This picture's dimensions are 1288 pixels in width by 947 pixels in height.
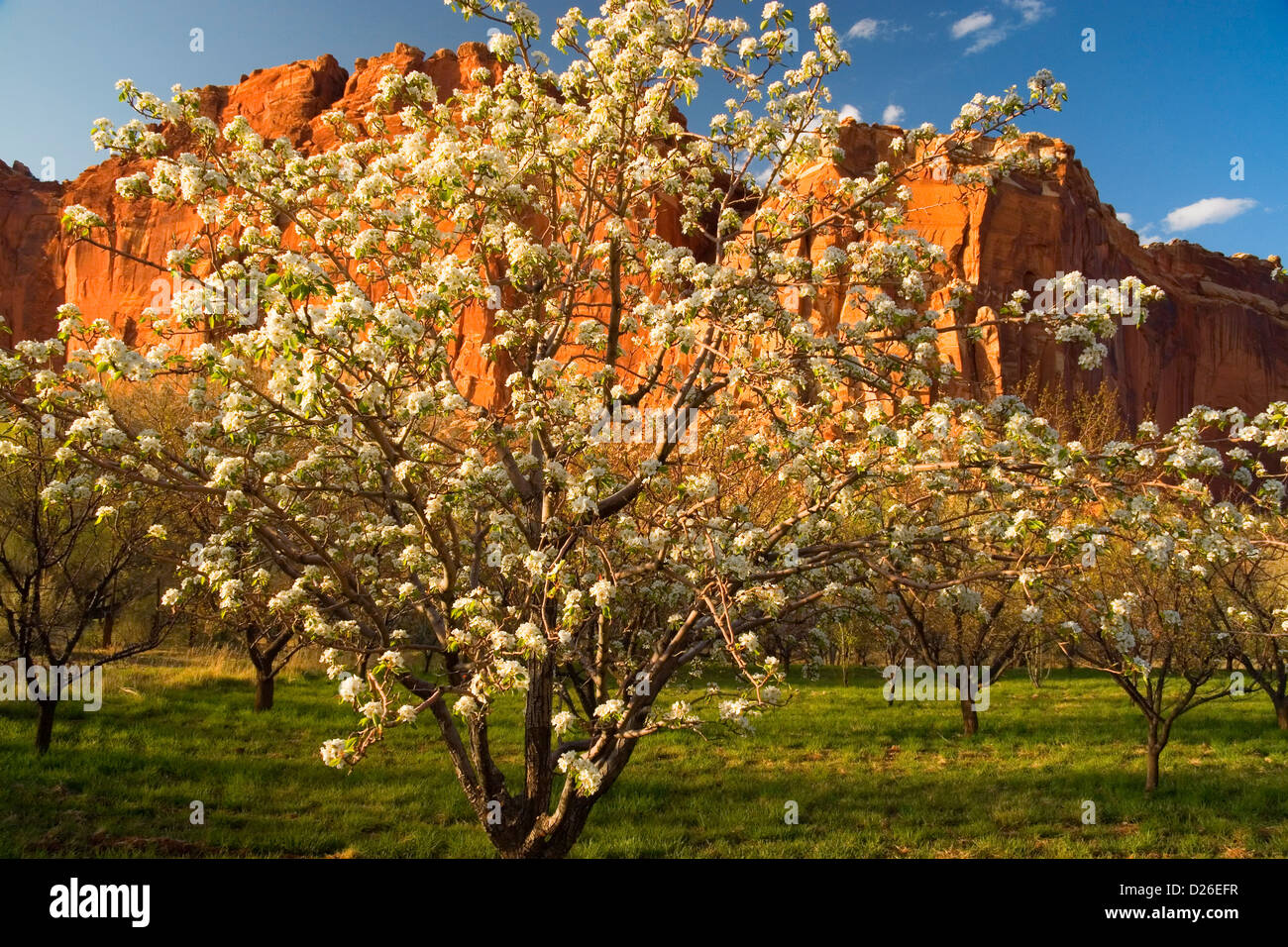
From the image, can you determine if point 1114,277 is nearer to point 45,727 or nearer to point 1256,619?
point 1256,619

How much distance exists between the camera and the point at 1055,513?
25.7 ft

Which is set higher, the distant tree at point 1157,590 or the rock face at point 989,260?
the rock face at point 989,260

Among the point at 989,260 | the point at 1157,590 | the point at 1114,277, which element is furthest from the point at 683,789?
the point at 989,260

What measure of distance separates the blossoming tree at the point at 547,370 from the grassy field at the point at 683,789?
149 inches

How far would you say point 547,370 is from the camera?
6.34 meters

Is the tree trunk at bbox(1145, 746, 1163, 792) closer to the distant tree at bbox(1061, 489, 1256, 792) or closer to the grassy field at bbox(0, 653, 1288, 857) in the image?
the distant tree at bbox(1061, 489, 1256, 792)

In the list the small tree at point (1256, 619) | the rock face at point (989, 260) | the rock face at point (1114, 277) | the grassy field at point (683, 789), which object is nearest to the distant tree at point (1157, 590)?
the small tree at point (1256, 619)

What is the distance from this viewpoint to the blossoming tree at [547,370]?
18.4 ft

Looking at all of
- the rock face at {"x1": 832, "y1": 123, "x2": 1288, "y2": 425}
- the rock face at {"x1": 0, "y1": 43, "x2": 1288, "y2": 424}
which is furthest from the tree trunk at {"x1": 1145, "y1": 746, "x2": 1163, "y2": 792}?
the rock face at {"x1": 0, "y1": 43, "x2": 1288, "y2": 424}

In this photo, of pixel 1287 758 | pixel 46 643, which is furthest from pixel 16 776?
pixel 1287 758

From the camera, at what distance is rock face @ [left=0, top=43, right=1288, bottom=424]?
242 ft

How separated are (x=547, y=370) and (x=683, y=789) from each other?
8.99m

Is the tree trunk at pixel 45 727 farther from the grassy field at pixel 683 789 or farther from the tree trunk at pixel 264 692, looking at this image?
the tree trunk at pixel 264 692
